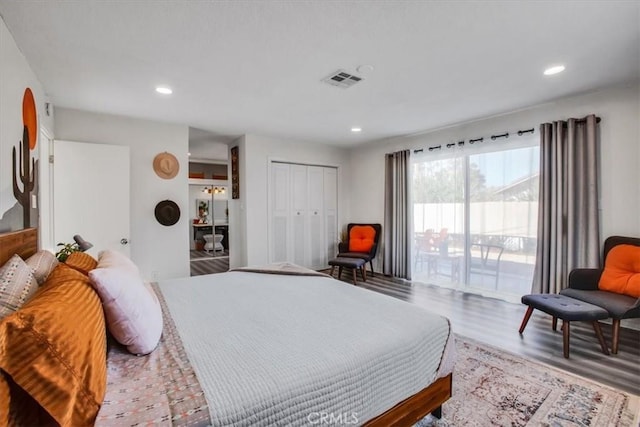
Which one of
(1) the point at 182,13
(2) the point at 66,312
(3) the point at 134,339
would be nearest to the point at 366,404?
(3) the point at 134,339

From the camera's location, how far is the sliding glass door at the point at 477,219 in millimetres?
3721


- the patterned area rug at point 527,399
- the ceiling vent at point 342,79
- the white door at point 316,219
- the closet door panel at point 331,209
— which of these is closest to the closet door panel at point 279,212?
the white door at point 316,219

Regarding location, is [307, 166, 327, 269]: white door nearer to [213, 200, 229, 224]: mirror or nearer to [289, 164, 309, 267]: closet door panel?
[289, 164, 309, 267]: closet door panel

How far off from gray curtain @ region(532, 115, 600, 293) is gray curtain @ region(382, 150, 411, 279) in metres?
1.85

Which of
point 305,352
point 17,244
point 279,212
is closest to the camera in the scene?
point 305,352

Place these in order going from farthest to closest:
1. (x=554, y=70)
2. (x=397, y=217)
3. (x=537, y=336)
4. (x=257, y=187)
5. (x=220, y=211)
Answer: (x=220, y=211) < (x=397, y=217) < (x=257, y=187) < (x=537, y=336) < (x=554, y=70)

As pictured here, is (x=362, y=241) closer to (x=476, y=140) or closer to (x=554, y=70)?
(x=476, y=140)

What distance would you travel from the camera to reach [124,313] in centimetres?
126

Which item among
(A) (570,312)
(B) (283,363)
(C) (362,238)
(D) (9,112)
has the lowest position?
(A) (570,312)

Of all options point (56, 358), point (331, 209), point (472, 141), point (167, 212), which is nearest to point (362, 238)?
point (331, 209)

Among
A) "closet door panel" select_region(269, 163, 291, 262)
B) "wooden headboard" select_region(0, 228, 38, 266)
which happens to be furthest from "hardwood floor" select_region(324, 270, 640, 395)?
"wooden headboard" select_region(0, 228, 38, 266)

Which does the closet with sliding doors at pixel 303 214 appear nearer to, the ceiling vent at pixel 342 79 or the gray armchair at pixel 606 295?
the ceiling vent at pixel 342 79

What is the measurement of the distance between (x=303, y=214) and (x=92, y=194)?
3.11 meters

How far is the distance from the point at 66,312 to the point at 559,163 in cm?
428
